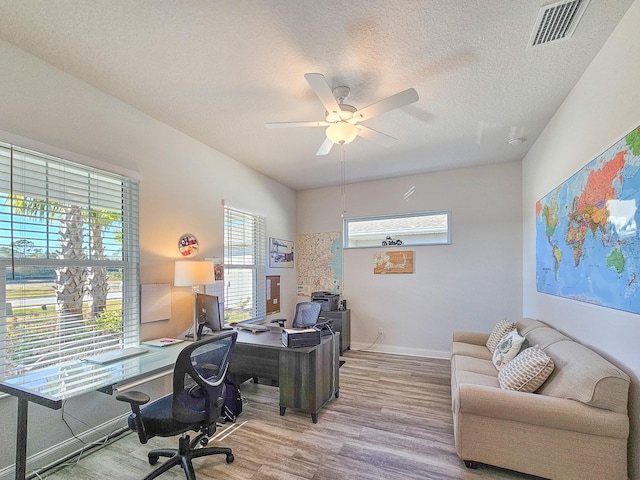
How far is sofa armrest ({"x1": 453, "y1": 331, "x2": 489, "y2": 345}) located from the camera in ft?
11.9

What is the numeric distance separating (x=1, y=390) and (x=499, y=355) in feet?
12.0

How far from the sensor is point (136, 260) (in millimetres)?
2777

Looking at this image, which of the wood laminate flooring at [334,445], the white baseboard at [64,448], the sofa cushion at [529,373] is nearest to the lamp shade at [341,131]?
the sofa cushion at [529,373]

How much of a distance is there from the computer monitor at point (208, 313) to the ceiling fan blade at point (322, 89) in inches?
81.6

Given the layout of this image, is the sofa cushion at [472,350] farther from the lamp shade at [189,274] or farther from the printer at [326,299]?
the lamp shade at [189,274]

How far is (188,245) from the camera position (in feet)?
10.9

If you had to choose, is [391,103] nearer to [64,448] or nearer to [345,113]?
[345,113]

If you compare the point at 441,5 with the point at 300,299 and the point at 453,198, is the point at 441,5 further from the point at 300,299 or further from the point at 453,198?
the point at 300,299

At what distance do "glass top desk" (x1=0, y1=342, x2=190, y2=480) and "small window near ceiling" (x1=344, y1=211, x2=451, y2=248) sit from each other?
3516 mm

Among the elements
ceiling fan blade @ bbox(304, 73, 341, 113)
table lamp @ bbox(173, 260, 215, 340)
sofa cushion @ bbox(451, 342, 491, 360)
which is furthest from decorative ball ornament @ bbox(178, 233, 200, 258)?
sofa cushion @ bbox(451, 342, 491, 360)

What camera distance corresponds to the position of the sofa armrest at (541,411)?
1.72 meters

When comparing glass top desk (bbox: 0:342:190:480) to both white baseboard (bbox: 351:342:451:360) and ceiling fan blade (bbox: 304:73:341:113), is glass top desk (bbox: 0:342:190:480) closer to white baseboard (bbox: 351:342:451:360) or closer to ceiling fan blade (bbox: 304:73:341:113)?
ceiling fan blade (bbox: 304:73:341:113)

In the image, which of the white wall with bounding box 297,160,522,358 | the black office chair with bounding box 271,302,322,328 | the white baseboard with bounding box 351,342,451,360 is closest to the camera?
the black office chair with bounding box 271,302,322,328

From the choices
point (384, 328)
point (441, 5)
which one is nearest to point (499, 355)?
point (384, 328)
